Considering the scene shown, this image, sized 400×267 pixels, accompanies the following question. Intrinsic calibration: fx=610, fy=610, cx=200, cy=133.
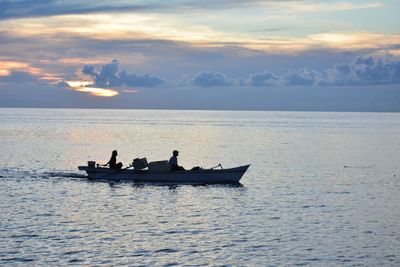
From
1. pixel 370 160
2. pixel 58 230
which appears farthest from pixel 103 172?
pixel 370 160

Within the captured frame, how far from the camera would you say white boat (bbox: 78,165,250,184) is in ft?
162

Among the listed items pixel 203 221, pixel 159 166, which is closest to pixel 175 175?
pixel 159 166

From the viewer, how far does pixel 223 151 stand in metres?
101

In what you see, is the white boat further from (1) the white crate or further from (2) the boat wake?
Result: (2) the boat wake

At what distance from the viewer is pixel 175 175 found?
49469 mm

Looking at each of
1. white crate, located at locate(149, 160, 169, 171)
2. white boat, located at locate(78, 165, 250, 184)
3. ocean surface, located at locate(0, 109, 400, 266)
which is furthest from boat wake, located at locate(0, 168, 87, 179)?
white crate, located at locate(149, 160, 169, 171)

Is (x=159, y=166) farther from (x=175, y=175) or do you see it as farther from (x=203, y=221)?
(x=203, y=221)

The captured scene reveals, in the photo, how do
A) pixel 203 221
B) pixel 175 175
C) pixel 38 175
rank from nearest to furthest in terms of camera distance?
1. pixel 203 221
2. pixel 175 175
3. pixel 38 175

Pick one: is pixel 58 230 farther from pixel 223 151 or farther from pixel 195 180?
pixel 223 151

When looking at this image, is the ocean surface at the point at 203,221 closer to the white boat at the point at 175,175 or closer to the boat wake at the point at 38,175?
the boat wake at the point at 38,175

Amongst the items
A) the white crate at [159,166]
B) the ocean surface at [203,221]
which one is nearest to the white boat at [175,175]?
the white crate at [159,166]

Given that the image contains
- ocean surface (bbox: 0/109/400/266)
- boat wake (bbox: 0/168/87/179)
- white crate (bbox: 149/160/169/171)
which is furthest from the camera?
boat wake (bbox: 0/168/87/179)

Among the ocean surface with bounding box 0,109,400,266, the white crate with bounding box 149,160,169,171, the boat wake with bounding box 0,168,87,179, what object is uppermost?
the white crate with bounding box 149,160,169,171

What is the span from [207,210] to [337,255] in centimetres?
1261
